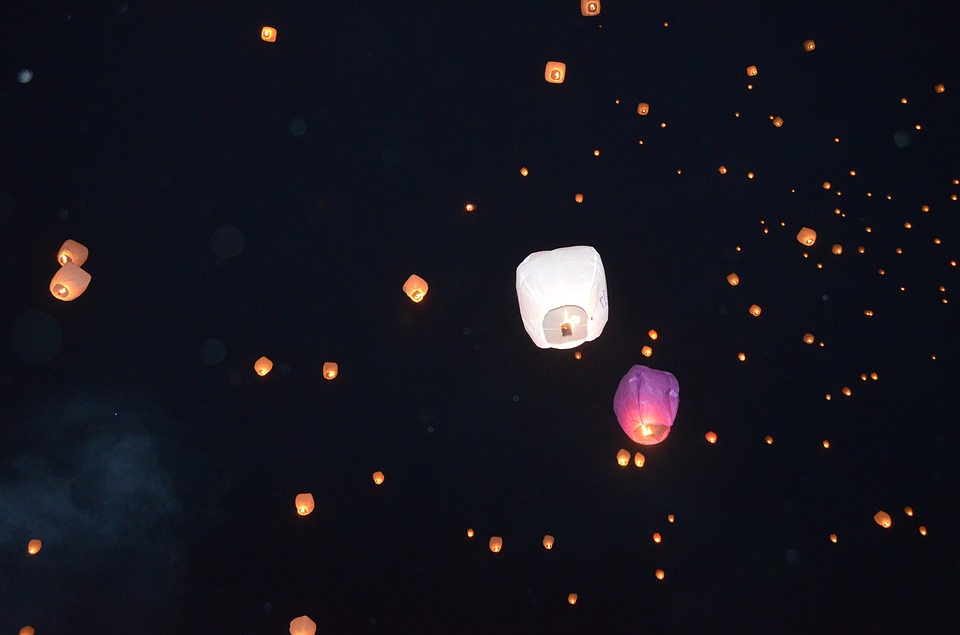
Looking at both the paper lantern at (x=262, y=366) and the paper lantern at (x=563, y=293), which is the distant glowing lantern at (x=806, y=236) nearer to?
the paper lantern at (x=563, y=293)

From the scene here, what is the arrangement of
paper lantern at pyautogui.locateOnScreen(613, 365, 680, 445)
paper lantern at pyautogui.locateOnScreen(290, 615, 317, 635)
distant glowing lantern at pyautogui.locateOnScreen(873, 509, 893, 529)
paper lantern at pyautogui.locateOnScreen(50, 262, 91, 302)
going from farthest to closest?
distant glowing lantern at pyautogui.locateOnScreen(873, 509, 893, 529) → paper lantern at pyautogui.locateOnScreen(290, 615, 317, 635) → paper lantern at pyautogui.locateOnScreen(50, 262, 91, 302) → paper lantern at pyautogui.locateOnScreen(613, 365, 680, 445)

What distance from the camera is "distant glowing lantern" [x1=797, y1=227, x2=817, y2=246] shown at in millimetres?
3498

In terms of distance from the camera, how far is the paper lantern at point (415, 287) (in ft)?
11.0

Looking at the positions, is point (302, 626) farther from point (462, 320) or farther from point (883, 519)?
point (883, 519)

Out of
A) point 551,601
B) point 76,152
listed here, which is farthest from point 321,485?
point 76,152

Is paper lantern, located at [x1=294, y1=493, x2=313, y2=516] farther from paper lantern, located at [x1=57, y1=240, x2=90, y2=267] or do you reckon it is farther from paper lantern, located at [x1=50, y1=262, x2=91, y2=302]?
paper lantern, located at [x1=57, y1=240, x2=90, y2=267]

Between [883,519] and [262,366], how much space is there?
11.3ft

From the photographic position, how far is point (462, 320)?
3.47 m

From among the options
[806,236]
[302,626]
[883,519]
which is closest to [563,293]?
[806,236]

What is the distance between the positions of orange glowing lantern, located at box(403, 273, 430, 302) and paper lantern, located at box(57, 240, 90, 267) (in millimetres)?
1704

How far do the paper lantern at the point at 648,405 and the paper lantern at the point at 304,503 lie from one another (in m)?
1.73

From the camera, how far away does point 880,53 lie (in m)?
3.75

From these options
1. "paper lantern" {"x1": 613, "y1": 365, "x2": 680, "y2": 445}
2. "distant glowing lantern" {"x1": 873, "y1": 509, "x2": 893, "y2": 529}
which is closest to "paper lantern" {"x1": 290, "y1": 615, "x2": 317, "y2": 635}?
"paper lantern" {"x1": 613, "y1": 365, "x2": 680, "y2": 445}

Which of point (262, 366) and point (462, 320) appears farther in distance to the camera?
point (462, 320)
